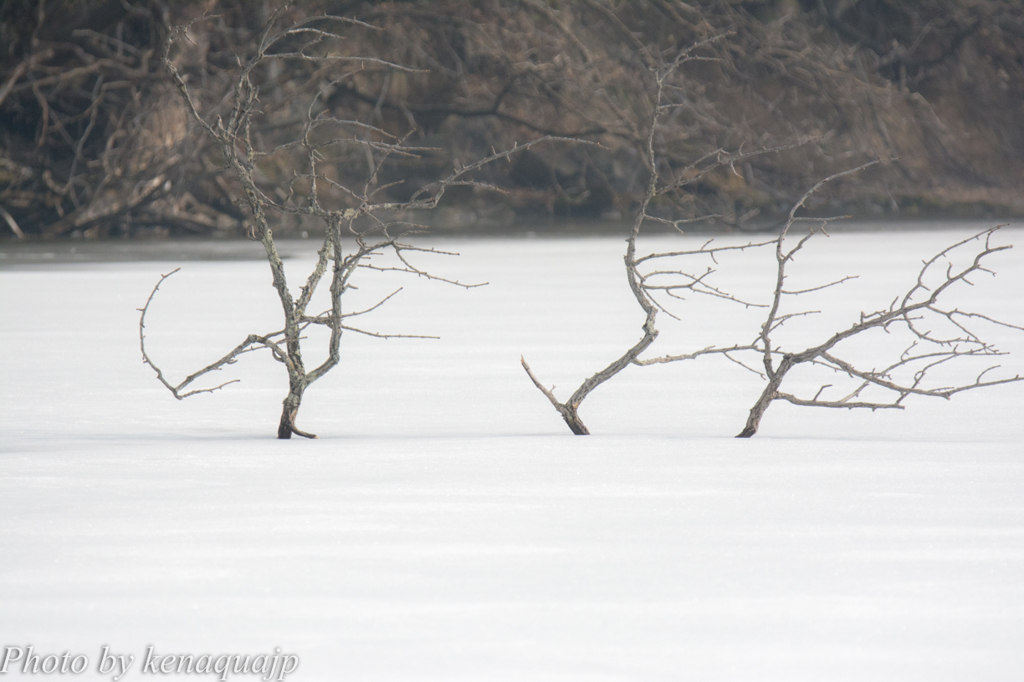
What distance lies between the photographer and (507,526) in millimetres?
2400

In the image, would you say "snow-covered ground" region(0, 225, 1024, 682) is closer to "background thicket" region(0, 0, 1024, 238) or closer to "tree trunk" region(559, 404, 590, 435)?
"tree trunk" region(559, 404, 590, 435)

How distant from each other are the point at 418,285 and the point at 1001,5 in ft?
33.4

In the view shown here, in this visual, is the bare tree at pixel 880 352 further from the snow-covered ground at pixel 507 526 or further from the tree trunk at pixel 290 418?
the tree trunk at pixel 290 418

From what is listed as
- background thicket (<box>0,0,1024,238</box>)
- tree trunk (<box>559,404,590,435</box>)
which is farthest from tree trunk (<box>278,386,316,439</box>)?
background thicket (<box>0,0,1024,238</box>)

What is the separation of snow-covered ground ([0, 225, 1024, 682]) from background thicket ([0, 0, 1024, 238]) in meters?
6.02

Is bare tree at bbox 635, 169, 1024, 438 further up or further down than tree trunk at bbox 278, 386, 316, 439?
further up

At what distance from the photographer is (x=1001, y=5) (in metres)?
15.6

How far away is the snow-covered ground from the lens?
1804 millimetres

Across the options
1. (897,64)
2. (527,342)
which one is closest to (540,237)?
(527,342)

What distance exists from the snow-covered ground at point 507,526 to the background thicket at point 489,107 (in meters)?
6.02

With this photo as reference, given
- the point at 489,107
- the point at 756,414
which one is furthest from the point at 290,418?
the point at 489,107

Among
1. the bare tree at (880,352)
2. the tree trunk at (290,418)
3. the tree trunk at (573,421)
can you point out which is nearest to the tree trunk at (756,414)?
the bare tree at (880,352)

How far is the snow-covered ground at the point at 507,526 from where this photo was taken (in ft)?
5.92

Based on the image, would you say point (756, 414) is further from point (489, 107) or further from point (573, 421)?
point (489, 107)
